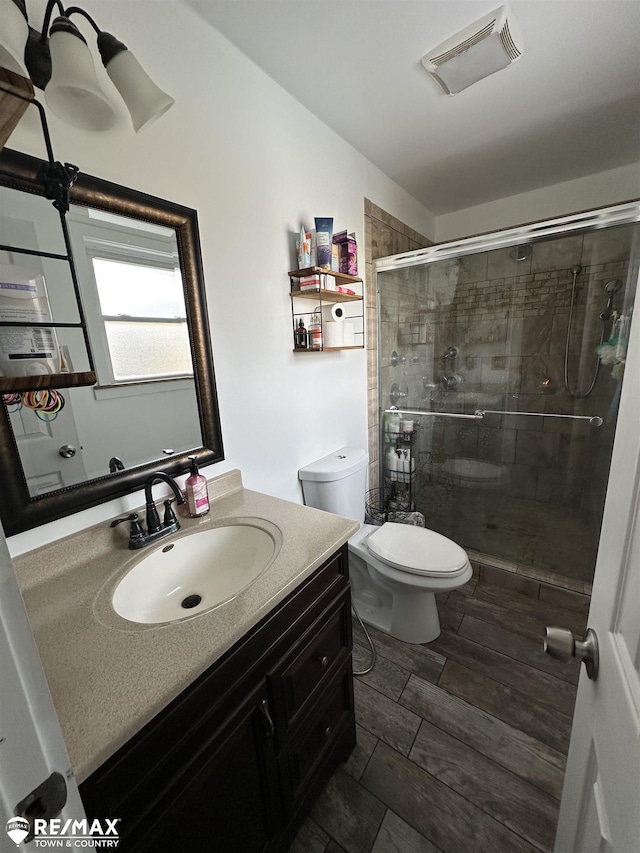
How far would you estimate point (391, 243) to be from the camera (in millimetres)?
2346

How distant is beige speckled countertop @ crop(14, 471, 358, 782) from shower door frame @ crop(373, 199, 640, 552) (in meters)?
1.65

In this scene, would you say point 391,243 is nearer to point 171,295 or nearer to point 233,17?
point 233,17

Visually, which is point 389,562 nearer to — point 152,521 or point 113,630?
point 152,521

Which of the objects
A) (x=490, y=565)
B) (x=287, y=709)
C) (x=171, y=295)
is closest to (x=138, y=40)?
(x=171, y=295)

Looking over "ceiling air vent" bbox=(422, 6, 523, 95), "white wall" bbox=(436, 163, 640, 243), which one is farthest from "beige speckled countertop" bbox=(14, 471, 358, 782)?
"white wall" bbox=(436, 163, 640, 243)

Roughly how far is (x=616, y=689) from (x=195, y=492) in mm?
1079

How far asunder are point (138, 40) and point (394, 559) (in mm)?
1984

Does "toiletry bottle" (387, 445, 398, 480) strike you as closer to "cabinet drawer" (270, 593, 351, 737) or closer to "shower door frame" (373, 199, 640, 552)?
"shower door frame" (373, 199, 640, 552)

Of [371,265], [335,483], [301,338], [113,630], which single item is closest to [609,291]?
[371,265]

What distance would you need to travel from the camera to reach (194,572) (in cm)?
108

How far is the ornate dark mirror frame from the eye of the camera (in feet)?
2.69

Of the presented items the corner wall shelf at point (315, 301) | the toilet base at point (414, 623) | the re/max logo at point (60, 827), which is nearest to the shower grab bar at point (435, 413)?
the corner wall shelf at point (315, 301)

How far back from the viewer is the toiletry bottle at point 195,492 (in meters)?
1.15

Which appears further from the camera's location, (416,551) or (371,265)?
(371,265)
